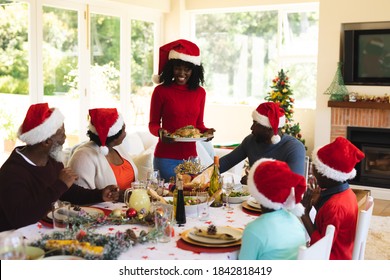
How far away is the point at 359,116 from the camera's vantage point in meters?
6.23

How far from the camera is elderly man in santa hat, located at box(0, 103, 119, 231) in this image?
2.26 metres

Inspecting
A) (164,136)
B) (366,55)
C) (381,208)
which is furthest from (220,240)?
(366,55)

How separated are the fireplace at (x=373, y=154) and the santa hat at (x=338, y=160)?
3.93 m

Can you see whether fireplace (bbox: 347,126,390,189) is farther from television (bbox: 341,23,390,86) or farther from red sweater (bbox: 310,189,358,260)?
red sweater (bbox: 310,189,358,260)

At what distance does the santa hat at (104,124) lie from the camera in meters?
2.80

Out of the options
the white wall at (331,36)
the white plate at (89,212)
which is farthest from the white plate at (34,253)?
the white wall at (331,36)

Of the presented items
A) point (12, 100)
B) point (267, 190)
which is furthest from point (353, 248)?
point (12, 100)

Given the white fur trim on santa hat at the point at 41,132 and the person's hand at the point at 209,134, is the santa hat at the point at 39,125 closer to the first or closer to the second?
the white fur trim on santa hat at the point at 41,132

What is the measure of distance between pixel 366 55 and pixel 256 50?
1663mm

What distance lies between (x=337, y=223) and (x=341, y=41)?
446cm

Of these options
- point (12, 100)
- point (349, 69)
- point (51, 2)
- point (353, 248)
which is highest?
point (51, 2)

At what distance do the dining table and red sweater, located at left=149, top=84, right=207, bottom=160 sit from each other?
0.74m

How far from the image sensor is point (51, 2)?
221 inches

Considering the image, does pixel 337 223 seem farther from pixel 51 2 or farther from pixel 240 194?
pixel 51 2
